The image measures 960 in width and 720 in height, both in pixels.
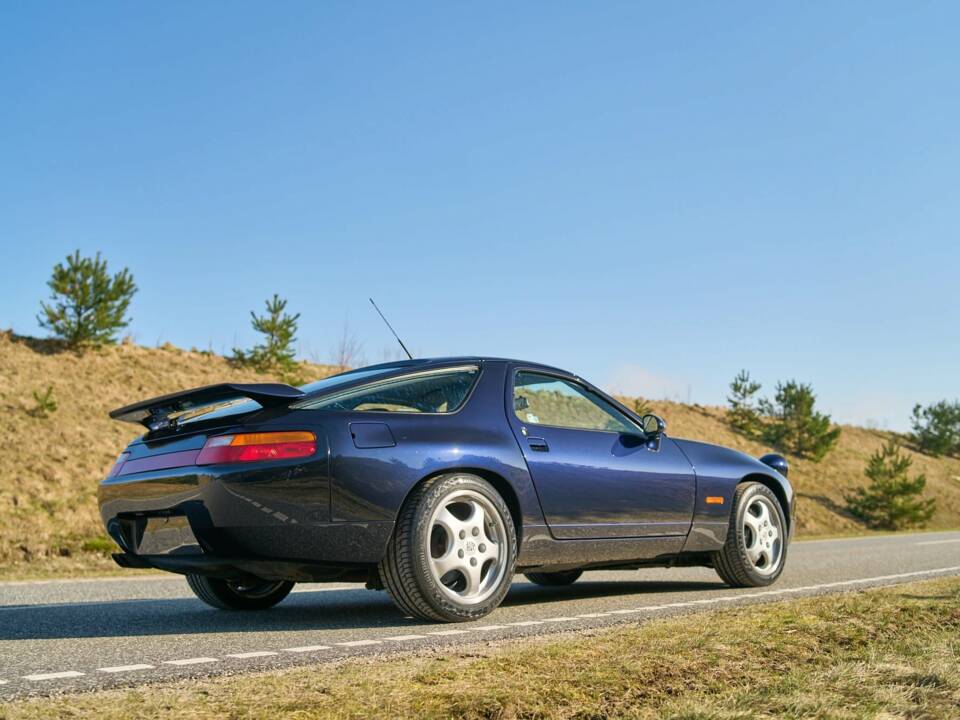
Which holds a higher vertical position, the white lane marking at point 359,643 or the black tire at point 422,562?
the black tire at point 422,562

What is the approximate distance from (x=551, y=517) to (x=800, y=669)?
208 centimetres

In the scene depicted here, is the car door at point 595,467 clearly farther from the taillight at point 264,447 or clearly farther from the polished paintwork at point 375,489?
the taillight at point 264,447

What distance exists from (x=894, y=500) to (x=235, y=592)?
1160 inches

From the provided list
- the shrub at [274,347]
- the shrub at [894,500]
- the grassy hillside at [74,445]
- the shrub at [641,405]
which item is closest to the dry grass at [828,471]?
the grassy hillside at [74,445]

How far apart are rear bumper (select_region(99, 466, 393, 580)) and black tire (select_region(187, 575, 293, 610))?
1143 millimetres

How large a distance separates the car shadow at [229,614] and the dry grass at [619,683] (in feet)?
4.61

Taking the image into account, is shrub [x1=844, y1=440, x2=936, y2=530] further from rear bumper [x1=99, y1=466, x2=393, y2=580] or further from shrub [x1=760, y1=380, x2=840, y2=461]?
rear bumper [x1=99, y1=466, x2=393, y2=580]

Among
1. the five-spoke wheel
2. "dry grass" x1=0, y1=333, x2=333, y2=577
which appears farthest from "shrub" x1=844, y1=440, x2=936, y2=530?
the five-spoke wheel

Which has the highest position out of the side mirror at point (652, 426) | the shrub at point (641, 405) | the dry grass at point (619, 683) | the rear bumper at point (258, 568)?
the shrub at point (641, 405)

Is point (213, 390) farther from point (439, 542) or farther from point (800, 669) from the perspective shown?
point (800, 669)

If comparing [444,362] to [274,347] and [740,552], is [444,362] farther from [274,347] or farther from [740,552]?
[274,347]

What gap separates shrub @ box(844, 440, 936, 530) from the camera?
3106 centimetres

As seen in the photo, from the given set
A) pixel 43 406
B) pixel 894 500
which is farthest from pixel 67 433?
pixel 894 500

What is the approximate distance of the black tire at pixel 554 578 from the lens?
24.4 ft
